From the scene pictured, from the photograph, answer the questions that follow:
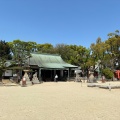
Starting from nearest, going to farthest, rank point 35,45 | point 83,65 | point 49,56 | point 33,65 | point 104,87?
point 104,87
point 33,65
point 49,56
point 83,65
point 35,45

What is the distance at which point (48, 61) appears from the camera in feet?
141

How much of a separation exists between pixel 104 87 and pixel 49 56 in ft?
79.7

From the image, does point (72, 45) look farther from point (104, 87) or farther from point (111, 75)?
point (104, 87)

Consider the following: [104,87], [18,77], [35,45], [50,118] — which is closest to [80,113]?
[50,118]

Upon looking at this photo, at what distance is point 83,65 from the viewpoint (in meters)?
50.8

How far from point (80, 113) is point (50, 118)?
1.59 m

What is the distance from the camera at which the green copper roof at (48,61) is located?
1540 inches

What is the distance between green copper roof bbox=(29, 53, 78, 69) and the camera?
39.1 metres

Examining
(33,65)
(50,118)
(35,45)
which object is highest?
(35,45)

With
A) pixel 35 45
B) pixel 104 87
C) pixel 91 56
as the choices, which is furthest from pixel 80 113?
pixel 35 45

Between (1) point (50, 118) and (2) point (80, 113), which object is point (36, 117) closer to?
(1) point (50, 118)

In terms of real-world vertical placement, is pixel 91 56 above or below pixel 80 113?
above

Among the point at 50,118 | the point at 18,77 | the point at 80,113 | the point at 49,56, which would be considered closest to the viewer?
the point at 50,118

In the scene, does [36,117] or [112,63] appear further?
[112,63]
